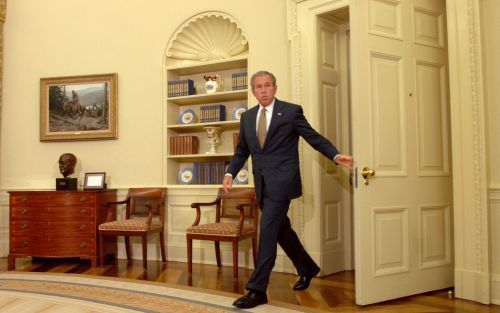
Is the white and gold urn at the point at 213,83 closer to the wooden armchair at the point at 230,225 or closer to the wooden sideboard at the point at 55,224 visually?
the wooden armchair at the point at 230,225

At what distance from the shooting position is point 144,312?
286 cm

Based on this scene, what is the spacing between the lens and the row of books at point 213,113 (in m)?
4.82

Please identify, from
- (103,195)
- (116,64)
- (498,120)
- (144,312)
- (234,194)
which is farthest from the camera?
(116,64)

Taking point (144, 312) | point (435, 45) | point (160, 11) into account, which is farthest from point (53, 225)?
point (435, 45)

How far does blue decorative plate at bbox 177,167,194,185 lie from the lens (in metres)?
4.97

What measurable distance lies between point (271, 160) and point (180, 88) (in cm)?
231

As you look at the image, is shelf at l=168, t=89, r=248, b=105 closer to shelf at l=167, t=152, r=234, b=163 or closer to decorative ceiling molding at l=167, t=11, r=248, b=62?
decorative ceiling molding at l=167, t=11, r=248, b=62

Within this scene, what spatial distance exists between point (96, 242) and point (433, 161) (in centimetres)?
329

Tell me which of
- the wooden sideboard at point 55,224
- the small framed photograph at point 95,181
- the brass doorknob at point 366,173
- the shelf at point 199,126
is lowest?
the wooden sideboard at point 55,224

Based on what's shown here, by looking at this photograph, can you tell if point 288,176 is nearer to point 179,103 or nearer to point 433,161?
point 433,161

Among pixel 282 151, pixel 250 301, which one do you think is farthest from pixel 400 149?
pixel 250 301

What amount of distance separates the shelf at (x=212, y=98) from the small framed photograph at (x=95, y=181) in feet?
3.77

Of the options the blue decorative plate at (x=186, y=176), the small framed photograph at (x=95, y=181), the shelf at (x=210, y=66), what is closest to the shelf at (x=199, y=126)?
the blue decorative plate at (x=186, y=176)

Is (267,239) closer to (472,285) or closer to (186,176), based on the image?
(472,285)
